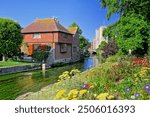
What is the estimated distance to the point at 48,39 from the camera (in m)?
48.2

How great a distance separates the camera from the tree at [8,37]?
3634cm

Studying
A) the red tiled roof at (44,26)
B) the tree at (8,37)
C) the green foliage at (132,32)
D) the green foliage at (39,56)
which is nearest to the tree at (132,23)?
the green foliage at (132,32)

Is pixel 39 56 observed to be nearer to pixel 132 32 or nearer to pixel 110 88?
pixel 132 32

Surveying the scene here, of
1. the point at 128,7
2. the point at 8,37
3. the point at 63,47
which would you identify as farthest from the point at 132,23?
the point at 63,47

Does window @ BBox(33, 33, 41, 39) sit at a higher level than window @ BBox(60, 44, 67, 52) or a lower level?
higher

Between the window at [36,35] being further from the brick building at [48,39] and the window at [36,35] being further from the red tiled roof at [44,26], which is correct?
the red tiled roof at [44,26]

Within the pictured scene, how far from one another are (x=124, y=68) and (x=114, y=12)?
1572cm

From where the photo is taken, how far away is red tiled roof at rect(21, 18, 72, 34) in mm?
48397

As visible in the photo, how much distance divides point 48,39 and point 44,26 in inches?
105

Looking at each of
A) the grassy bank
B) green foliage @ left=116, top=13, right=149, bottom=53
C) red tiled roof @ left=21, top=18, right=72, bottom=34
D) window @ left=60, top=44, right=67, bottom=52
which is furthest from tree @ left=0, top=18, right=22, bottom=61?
the grassy bank

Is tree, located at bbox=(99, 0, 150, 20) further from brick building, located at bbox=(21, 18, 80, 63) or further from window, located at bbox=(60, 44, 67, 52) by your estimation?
window, located at bbox=(60, 44, 67, 52)

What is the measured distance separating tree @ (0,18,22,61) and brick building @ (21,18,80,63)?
25.3ft

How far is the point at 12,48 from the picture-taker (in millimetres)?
37094

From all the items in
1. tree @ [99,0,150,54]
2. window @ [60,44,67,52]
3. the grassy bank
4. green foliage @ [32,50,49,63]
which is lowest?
the grassy bank
